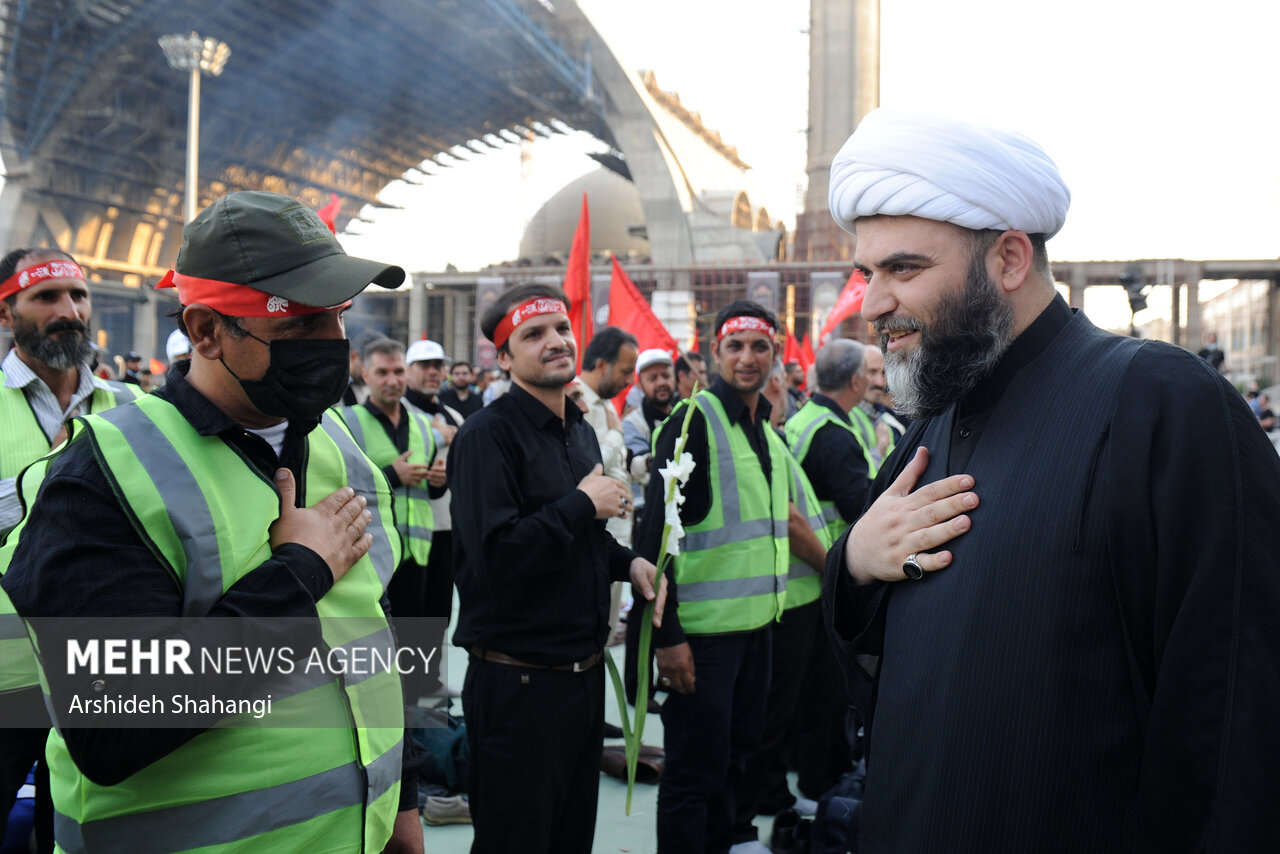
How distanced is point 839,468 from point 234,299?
362cm

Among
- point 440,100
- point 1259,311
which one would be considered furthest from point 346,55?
point 1259,311

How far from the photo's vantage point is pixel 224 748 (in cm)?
172

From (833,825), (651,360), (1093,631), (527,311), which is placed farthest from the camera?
(651,360)

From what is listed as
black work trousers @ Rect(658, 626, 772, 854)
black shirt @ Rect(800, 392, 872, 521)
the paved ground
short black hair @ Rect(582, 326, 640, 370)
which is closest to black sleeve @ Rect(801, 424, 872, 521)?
black shirt @ Rect(800, 392, 872, 521)

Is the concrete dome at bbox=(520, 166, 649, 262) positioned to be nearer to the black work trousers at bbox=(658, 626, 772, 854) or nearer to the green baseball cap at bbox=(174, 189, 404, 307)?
the black work trousers at bbox=(658, 626, 772, 854)

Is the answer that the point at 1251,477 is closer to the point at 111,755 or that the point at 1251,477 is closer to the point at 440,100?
the point at 111,755

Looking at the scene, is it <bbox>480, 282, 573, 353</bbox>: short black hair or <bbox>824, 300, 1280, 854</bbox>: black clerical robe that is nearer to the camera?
<bbox>824, 300, 1280, 854</bbox>: black clerical robe

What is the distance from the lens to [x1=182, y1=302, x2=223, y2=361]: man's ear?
6.07ft

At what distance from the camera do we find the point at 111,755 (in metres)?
1.56

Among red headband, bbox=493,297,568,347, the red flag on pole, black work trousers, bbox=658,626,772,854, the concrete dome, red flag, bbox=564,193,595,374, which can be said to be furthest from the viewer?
the concrete dome

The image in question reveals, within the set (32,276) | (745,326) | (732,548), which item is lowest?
(732,548)

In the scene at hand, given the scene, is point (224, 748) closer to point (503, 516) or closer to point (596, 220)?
point (503, 516)

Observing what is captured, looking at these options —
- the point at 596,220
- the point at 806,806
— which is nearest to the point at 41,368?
the point at 806,806

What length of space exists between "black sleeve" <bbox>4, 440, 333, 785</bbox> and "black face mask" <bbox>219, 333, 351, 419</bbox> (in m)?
0.33
